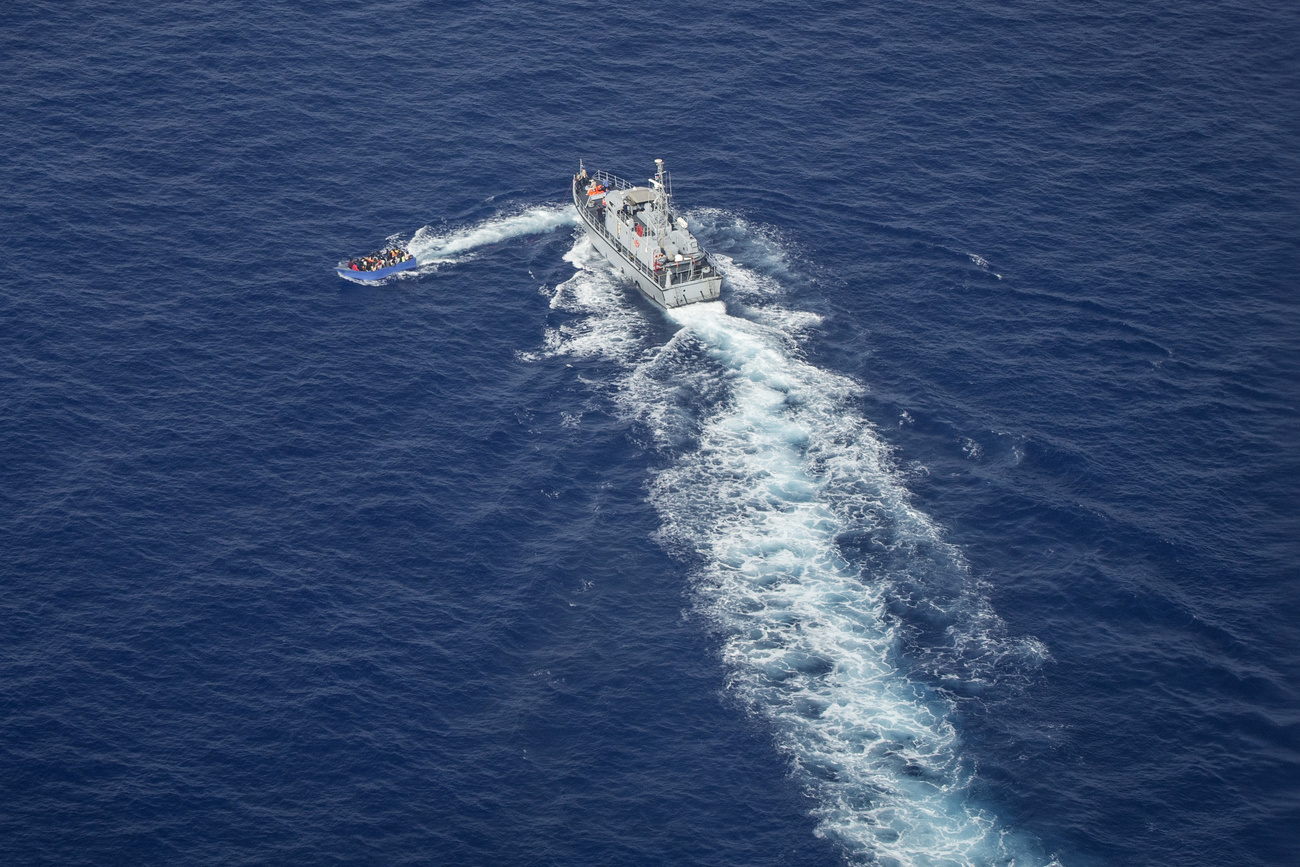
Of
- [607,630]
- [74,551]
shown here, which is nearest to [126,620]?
[74,551]

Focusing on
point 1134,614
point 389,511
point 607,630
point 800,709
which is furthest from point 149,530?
point 1134,614

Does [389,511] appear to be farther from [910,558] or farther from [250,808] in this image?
[910,558]

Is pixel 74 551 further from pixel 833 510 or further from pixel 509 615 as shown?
pixel 833 510

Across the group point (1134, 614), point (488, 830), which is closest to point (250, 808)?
point (488, 830)

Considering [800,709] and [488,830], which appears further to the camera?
[800,709]

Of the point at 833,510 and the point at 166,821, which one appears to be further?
the point at 833,510

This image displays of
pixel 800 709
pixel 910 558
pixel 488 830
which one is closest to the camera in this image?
pixel 488 830

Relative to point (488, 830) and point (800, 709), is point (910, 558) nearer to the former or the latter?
point (800, 709)

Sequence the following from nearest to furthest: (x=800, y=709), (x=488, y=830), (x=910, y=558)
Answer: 1. (x=488, y=830)
2. (x=800, y=709)
3. (x=910, y=558)
